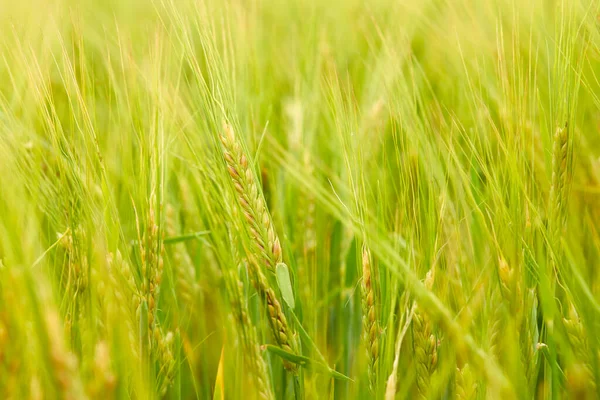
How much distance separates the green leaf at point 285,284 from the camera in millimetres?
666

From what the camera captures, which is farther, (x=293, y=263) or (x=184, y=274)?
(x=184, y=274)

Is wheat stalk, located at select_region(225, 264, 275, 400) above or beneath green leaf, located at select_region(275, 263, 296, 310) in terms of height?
beneath

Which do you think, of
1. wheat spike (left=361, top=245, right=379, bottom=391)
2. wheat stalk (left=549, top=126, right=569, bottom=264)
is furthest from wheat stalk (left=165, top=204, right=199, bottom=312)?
wheat stalk (left=549, top=126, right=569, bottom=264)

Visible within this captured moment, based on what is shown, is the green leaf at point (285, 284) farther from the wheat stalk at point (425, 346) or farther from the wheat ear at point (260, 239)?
the wheat stalk at point (425, 346)

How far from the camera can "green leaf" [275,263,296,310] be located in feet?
2.18

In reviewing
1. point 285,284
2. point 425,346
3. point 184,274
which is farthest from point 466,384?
point 184,274

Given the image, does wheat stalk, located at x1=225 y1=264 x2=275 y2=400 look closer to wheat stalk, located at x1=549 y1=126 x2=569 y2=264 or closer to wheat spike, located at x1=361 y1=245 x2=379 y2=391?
wheat spike, located at x1=361 y1=245 x2=379 y2=391

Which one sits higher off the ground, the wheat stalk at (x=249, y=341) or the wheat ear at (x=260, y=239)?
the wheat ear at (x=260, y=239)

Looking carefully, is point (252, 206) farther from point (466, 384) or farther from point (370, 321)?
point (466, 384)

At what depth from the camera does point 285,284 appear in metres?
0.67

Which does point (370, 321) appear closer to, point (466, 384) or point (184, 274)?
point (466, 384)

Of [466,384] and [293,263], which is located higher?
[293,263]

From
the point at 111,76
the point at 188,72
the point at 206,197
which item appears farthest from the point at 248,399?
the point at 188,72

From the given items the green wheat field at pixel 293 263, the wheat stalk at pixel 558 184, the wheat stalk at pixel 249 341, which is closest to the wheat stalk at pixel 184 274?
the green wheat field at pixel 293 263
